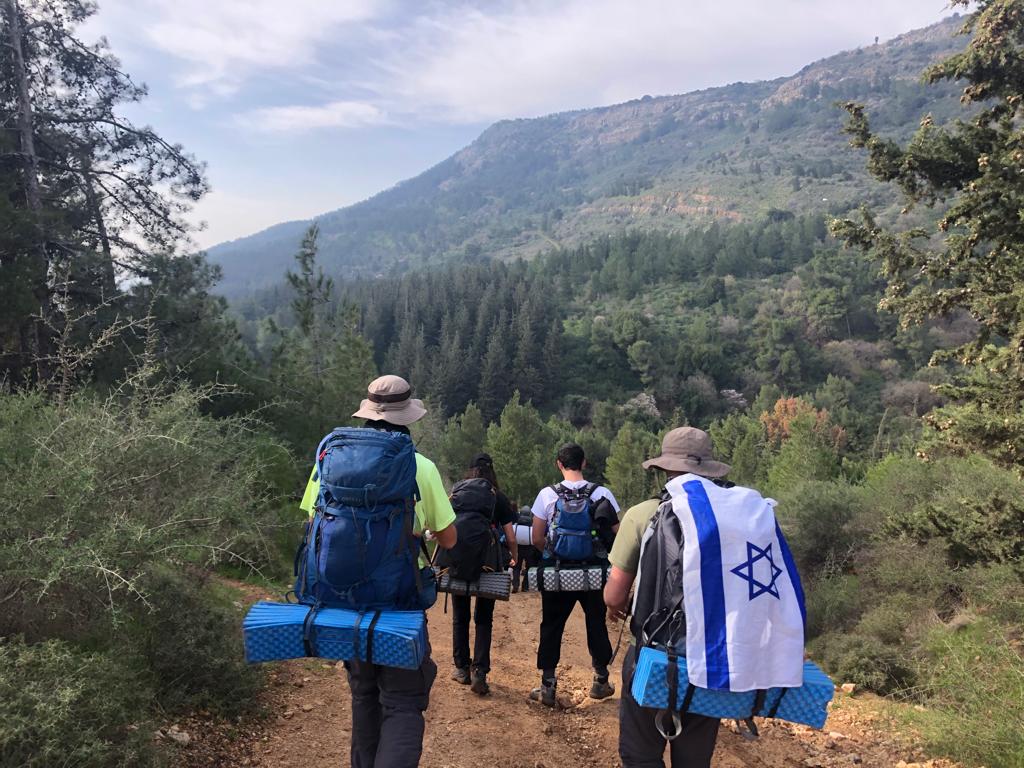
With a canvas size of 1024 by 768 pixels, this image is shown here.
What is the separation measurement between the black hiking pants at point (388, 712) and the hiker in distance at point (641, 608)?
0.77m

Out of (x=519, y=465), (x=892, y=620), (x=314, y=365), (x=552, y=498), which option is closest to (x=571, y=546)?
(x=552, y=498)

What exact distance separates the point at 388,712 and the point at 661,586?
1.20 meters

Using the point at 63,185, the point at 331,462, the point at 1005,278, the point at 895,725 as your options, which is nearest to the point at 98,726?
the point at 331,462

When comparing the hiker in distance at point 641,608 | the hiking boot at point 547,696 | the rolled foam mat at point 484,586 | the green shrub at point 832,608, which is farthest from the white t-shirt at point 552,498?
the green shrub at point 832,608

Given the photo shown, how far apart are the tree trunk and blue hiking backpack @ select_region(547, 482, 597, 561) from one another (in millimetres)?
8943

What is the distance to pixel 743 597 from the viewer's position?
213 cm

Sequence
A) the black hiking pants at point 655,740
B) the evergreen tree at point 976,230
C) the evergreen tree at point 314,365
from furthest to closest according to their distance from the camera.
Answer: the evergreen tree at point 314,365 → the evergreen tree at point 976,230 → the black hiking pants at point 655,740

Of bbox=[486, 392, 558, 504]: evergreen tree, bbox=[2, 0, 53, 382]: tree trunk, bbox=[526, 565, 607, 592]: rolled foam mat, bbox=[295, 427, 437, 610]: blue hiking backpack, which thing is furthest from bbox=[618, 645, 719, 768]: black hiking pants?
bbox=[486, 392, 558, 504]: evergreen tree

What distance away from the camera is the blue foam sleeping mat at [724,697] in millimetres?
2158

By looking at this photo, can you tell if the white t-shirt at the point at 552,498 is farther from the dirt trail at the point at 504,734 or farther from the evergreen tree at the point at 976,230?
the evergreen tree at the point at 976,230

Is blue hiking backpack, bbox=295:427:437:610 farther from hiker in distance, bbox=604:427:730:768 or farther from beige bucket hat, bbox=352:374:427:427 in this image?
hiker in distance, bbox=604:427:730:768

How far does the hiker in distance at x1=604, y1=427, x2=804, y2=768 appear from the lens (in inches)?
83.2

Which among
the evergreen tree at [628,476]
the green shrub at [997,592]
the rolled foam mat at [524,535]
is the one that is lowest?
the evergreen tree at [628,476]

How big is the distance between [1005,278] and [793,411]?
60.9 m
